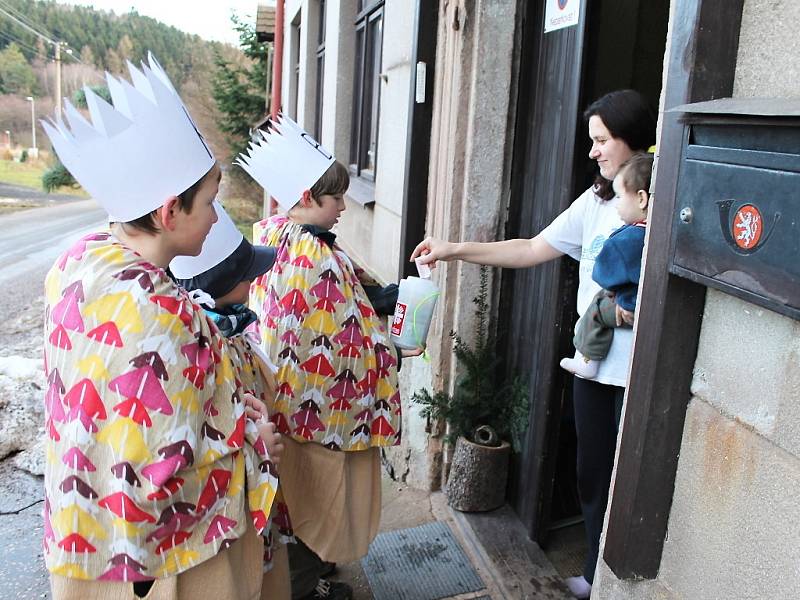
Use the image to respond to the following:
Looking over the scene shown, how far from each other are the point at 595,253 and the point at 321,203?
3.03 ft

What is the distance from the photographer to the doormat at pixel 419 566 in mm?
2742

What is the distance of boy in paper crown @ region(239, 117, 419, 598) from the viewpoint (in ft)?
7.25

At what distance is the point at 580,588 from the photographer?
263cm

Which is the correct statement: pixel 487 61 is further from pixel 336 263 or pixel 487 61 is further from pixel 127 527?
pixel 127 527

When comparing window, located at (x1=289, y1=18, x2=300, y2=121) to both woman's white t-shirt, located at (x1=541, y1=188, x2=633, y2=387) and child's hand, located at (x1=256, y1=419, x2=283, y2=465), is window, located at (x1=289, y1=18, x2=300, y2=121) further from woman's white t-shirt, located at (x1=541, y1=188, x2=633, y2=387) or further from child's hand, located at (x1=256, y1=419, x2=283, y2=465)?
child's hand, located at (x1=256, y1=419, x2=283, y2=465)

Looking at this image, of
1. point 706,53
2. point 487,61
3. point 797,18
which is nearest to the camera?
point 797,18

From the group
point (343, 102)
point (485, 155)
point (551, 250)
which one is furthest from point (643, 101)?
point (343, 102)

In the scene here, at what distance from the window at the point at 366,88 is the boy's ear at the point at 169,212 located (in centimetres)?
392

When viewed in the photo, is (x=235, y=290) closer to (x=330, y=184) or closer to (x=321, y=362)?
(x=321, y=362)

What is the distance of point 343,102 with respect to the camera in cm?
628

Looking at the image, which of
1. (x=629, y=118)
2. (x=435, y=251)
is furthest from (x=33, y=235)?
(x=629, y=118)

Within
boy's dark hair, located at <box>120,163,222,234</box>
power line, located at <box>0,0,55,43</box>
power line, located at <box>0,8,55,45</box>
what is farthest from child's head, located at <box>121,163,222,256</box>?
power line, located at <box>0,0,55,43</box>

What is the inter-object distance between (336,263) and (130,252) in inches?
35.4

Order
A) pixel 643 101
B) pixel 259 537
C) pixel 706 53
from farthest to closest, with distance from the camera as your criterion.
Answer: pixel 643 101
pixel 259 537
pixel 706 53
